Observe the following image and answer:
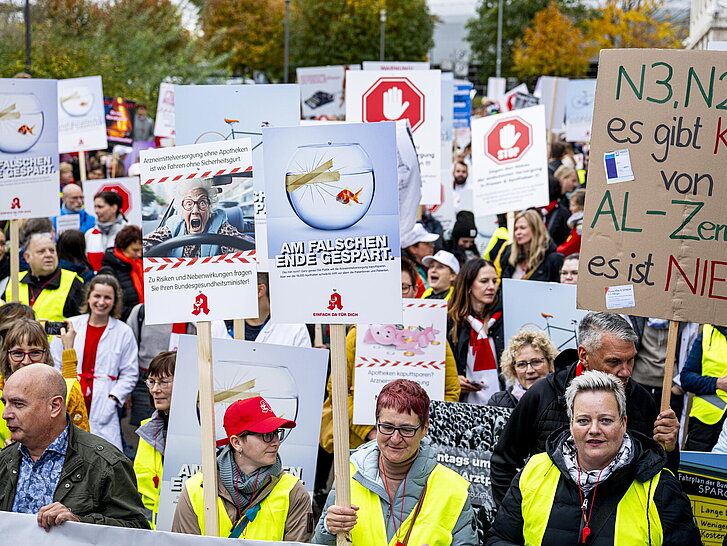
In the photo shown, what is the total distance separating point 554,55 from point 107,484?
177 feet

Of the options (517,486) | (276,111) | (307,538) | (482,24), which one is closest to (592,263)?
(517,486)

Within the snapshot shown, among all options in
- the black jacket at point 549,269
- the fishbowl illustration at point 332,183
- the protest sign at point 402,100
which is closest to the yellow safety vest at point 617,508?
the fishbowl illustration at point 332,183

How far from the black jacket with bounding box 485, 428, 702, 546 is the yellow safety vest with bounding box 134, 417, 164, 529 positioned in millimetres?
2432

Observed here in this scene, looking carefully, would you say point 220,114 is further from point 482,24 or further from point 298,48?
point 482,24

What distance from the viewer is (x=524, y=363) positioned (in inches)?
237

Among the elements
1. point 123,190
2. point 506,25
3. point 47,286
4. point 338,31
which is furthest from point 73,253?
point 506,25

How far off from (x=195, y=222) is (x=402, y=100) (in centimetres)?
450

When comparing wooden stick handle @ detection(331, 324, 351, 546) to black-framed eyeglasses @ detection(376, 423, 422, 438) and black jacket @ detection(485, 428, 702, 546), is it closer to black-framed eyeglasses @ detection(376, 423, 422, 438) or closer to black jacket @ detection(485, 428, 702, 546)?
black-framed eyeglasses @ detection(376, 423, 422, 438)

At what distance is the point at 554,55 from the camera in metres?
55.7

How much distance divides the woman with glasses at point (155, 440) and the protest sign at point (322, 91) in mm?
13934

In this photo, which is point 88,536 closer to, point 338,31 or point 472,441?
point 472,441

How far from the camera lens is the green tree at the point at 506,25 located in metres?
67.5

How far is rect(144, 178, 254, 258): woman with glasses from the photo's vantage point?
4.77 m

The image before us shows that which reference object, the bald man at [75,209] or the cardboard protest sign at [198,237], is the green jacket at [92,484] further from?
the bald man at [75,209]
